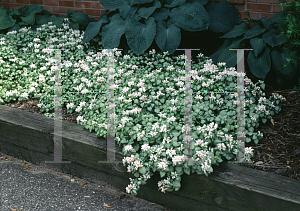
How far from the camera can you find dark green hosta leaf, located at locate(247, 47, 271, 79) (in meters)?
2.76

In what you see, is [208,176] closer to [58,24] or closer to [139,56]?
[139,56]

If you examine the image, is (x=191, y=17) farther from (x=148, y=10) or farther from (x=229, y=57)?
(x=229, y=57)

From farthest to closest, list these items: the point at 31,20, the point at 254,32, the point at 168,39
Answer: the point at 31,20
the point at 168,39
the point at 254,32

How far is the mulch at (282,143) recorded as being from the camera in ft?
6.33

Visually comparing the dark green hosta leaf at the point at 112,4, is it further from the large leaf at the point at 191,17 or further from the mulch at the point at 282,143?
the mulch at the point at 282,143

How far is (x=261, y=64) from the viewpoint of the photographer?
2.79 m

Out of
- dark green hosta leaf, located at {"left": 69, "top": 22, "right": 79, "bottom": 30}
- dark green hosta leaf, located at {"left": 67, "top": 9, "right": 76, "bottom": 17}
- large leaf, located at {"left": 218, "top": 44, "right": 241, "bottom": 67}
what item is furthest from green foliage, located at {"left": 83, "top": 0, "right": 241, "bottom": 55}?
dark green hosta leaf, located at {"left": 67, "top": 9, "right": 76, "bottom": 17}

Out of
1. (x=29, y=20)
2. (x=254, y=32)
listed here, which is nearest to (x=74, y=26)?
(x=29, y=20)

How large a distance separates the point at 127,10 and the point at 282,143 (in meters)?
2.28

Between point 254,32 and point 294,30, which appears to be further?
point 254,32

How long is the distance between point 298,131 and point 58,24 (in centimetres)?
347

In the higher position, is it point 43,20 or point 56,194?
point 43,20

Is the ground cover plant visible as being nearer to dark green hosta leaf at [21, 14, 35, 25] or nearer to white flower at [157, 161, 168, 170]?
white flower at [157, 161, 168, 170]

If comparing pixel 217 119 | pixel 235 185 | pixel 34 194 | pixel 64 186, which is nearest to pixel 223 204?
pixel 235 185
